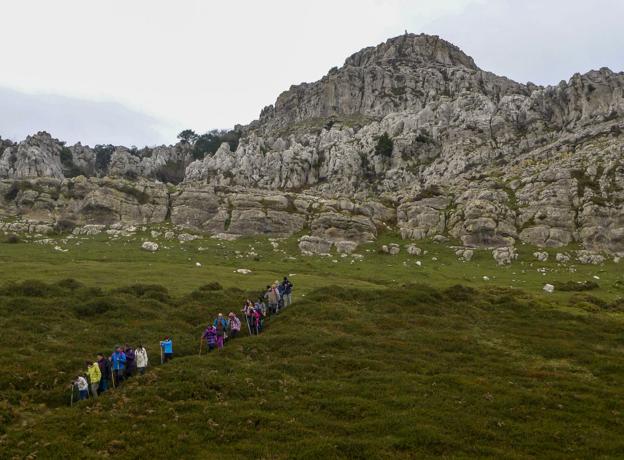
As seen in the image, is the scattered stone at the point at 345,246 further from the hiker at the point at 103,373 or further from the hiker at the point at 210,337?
the hiker at the point at 103,373

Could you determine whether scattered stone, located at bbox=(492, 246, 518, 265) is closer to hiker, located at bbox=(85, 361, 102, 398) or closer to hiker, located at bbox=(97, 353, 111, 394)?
hiker, located at bbox=(97, 353, 111, 394)

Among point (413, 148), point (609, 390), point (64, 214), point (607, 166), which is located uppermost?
point (413, 148)

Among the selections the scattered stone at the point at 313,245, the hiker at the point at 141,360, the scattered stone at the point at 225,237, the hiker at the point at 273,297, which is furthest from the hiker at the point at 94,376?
the scattered stone at the point at 225,237

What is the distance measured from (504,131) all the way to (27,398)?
186m

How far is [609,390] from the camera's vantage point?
109 ft

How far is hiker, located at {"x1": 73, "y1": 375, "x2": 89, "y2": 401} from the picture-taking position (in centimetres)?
3094

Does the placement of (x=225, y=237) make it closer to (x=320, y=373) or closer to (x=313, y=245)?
(x=313, y=245)

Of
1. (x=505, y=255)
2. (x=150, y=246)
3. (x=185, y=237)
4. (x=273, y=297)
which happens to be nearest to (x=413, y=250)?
(x=505, y=255)

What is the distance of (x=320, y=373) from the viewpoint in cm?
3522

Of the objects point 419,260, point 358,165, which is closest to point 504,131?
point 358,165

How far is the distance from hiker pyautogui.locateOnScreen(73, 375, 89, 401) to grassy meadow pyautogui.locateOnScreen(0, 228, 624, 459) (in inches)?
45.2

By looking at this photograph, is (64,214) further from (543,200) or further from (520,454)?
(520,454)

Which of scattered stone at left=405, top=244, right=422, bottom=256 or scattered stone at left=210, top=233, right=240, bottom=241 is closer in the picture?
scattered stone at left=405, top=244, right=422, bottom=256

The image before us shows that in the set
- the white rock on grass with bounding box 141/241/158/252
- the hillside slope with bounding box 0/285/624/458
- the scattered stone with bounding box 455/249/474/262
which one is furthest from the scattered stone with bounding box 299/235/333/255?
the hillside slope with bounding box 0/285/624/458
